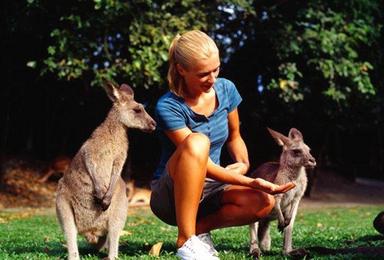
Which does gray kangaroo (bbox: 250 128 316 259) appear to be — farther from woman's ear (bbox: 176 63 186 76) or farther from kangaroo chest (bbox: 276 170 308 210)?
woman's ear (bbox: 176 63 186 76)

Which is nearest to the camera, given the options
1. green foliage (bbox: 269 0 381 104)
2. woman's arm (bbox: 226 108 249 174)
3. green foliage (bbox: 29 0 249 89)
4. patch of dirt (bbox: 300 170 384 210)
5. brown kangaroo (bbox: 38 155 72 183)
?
woman's arm (bbox: 226 108 249 174)

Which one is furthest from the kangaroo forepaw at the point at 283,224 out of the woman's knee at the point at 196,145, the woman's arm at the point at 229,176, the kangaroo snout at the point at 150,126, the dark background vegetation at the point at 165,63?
the dark background vegetation at the point at 165,63

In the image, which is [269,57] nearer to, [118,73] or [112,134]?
[118,73]

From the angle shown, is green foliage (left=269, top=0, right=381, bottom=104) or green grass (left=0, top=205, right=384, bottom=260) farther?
green foliage (left=269, top=0, right=381, bottom=104)

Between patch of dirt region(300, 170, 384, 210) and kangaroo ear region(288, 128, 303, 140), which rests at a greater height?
kangaroo ear region(288, 128, 303, 140)

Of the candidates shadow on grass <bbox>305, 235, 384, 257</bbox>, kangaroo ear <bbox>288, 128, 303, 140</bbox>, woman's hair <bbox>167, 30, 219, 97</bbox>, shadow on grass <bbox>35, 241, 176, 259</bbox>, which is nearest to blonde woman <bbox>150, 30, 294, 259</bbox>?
woman's hair <bbox>167, 30, 219, 97</bbox>

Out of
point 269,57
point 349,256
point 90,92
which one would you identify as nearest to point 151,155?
point 90,92

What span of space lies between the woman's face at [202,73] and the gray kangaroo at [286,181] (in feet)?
3.65

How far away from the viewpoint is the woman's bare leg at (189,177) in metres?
4.24

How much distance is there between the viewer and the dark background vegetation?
485 inches

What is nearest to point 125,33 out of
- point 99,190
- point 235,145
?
point 235,145

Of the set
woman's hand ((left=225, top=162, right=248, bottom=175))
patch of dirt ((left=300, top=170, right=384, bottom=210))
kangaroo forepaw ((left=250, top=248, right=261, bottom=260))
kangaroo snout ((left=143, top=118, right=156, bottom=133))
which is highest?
kangaroo snout ((left=143, top=118, right=156, bottom=133))

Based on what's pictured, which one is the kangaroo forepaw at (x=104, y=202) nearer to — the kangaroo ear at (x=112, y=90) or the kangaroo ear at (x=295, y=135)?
the kangaroo ear at (x=112, y=90)

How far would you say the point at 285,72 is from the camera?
13.8m
